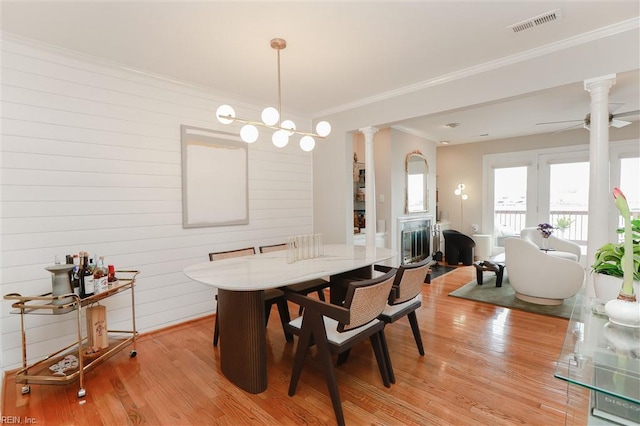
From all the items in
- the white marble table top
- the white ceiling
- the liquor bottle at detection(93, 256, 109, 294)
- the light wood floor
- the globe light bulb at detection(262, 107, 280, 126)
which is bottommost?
the light wood floor

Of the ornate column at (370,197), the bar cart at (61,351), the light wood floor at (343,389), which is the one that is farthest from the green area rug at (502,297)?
the bar cart at (61,351)

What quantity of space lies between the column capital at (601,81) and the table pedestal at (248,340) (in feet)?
10.4

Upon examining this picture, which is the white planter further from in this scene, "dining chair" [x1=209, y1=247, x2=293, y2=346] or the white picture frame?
the white picture frame

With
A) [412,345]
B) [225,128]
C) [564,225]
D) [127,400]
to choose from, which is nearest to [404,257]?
[412,345]

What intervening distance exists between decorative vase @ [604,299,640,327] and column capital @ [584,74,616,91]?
2142mm

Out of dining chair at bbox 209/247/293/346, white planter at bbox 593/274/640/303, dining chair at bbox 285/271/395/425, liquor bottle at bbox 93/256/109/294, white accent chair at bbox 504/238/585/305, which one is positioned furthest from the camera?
white accent chair at bbox 504/238/585/305

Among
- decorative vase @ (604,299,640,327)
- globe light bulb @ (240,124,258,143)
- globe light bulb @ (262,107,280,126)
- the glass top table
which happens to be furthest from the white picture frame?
decorative vase @ (604,299,640,327)

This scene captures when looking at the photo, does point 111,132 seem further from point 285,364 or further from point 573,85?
point 573,85

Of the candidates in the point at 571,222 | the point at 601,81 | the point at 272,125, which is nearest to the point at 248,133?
the point at 272,125

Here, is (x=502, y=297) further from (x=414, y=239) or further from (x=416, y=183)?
(x=416, y=183)

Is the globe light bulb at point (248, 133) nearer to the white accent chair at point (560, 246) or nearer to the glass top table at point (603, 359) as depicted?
the glass top table at point (603, 359)

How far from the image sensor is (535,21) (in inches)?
91.3

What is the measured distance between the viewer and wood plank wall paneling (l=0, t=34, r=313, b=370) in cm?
244

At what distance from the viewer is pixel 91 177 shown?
2.79m
